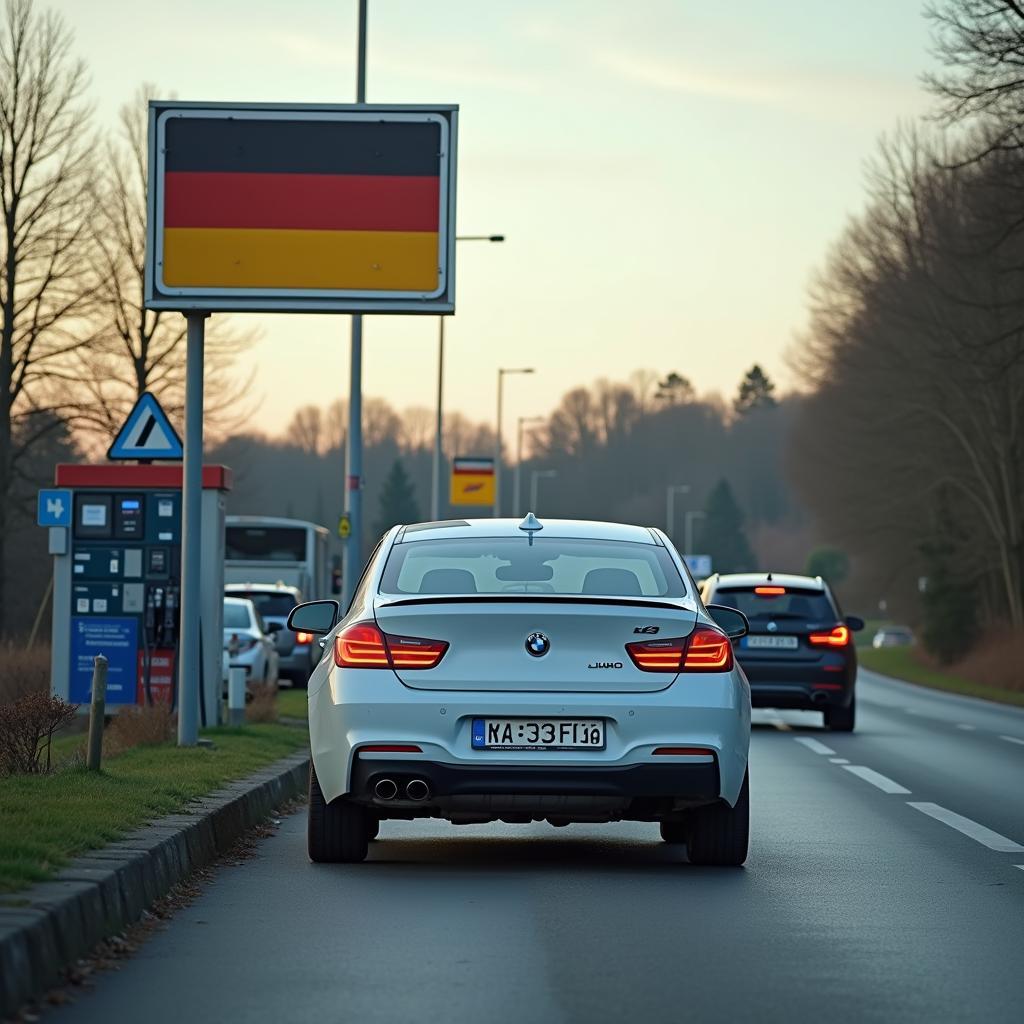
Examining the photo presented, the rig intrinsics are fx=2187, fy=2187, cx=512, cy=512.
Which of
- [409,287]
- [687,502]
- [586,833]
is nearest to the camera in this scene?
[586,833]

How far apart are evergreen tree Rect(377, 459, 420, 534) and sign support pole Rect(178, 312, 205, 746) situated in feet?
556

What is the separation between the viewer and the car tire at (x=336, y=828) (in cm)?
1020

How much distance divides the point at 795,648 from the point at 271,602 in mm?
13624

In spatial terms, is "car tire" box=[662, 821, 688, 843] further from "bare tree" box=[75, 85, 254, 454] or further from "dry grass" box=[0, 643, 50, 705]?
"bare tree" box=[75, 85, 254, 454]

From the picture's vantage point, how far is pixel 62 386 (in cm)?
3825

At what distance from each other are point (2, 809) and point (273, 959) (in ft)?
9.19

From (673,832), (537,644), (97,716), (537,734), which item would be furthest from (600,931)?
(97,716)

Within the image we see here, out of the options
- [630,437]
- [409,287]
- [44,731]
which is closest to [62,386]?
[409,287]

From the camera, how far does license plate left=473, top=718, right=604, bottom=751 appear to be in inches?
376

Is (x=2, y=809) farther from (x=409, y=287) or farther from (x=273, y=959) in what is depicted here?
(x=409, y=287)

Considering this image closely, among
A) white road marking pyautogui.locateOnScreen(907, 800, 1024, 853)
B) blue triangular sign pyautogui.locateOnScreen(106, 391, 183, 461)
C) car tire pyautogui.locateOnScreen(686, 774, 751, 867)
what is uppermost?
blue triangular sign pyautogui.locateOnScreen(106, 391, 183, 461)

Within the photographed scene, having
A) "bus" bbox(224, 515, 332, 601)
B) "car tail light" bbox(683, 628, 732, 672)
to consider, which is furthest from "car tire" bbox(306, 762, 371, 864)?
"bus" bbox(224, 515, 332, 601)

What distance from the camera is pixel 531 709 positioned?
376 inches

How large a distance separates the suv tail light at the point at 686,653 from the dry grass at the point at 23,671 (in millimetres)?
13427
